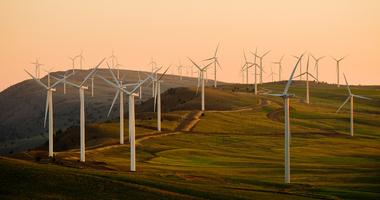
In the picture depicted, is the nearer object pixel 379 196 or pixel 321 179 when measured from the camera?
pixel 379 196

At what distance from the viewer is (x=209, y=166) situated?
11856 cm

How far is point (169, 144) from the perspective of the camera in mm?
154875

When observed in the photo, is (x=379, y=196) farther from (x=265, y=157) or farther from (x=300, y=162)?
(x=265, y=157)

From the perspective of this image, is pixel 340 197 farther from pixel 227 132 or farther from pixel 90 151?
pixel 227 132

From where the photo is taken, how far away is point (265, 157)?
13688 cm

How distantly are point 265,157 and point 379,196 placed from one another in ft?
197

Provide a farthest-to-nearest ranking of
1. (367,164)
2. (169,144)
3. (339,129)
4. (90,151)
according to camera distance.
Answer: (339,129) < (169,144) < (90,151) < (367,164)

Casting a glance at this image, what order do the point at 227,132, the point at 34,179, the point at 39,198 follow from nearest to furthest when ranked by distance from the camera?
1. the point at 39,198
2. the point at 34,179
3. the point at 227,132

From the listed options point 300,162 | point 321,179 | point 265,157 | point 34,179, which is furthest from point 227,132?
point 34,179

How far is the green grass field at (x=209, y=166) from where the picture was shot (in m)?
67.8

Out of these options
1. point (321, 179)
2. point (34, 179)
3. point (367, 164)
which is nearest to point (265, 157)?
point (367, 164)

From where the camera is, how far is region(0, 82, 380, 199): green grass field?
6781 cm

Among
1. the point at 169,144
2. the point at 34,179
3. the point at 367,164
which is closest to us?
the point at 34,179

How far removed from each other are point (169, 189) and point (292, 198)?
10.9 m
